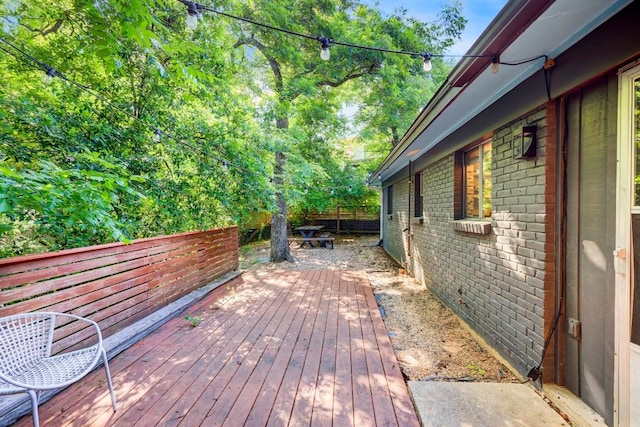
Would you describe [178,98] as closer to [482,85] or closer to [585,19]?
[482,85]

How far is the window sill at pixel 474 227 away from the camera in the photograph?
2695 millimetres

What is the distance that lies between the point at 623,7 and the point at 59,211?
14.0ft

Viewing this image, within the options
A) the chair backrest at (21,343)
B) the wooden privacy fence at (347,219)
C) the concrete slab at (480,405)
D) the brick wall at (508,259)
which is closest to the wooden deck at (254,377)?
the concrete slab at (480,405)

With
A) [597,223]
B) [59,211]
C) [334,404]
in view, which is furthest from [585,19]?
[59,211]

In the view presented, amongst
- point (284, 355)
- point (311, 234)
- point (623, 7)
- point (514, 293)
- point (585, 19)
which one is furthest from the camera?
point (311, 234)

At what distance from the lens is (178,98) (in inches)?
157

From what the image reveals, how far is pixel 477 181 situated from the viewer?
A: 3.44m

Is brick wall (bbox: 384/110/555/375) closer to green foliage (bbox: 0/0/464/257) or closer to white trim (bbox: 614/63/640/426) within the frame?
white trim (bbox: 614/63/640/426)

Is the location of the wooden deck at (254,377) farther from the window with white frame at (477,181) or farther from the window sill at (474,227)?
the window with white frame at (477,181)

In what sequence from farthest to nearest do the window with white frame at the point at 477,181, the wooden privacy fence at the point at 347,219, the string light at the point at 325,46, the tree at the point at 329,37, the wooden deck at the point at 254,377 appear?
the wooden privacy fence at the point at 347,219, the tree at the point at 329,37, the window with white frame at the point at 477,181, the string light at the point at 325,46, the wooden deck at the point at 254,377

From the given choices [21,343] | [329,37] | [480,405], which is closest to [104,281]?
[21,343]

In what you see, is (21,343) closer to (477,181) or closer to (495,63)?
(495,63)

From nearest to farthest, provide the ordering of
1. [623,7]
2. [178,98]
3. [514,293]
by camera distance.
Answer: [623,7] < [514,293] < [178,98]

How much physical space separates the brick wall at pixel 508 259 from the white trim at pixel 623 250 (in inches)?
17.5
